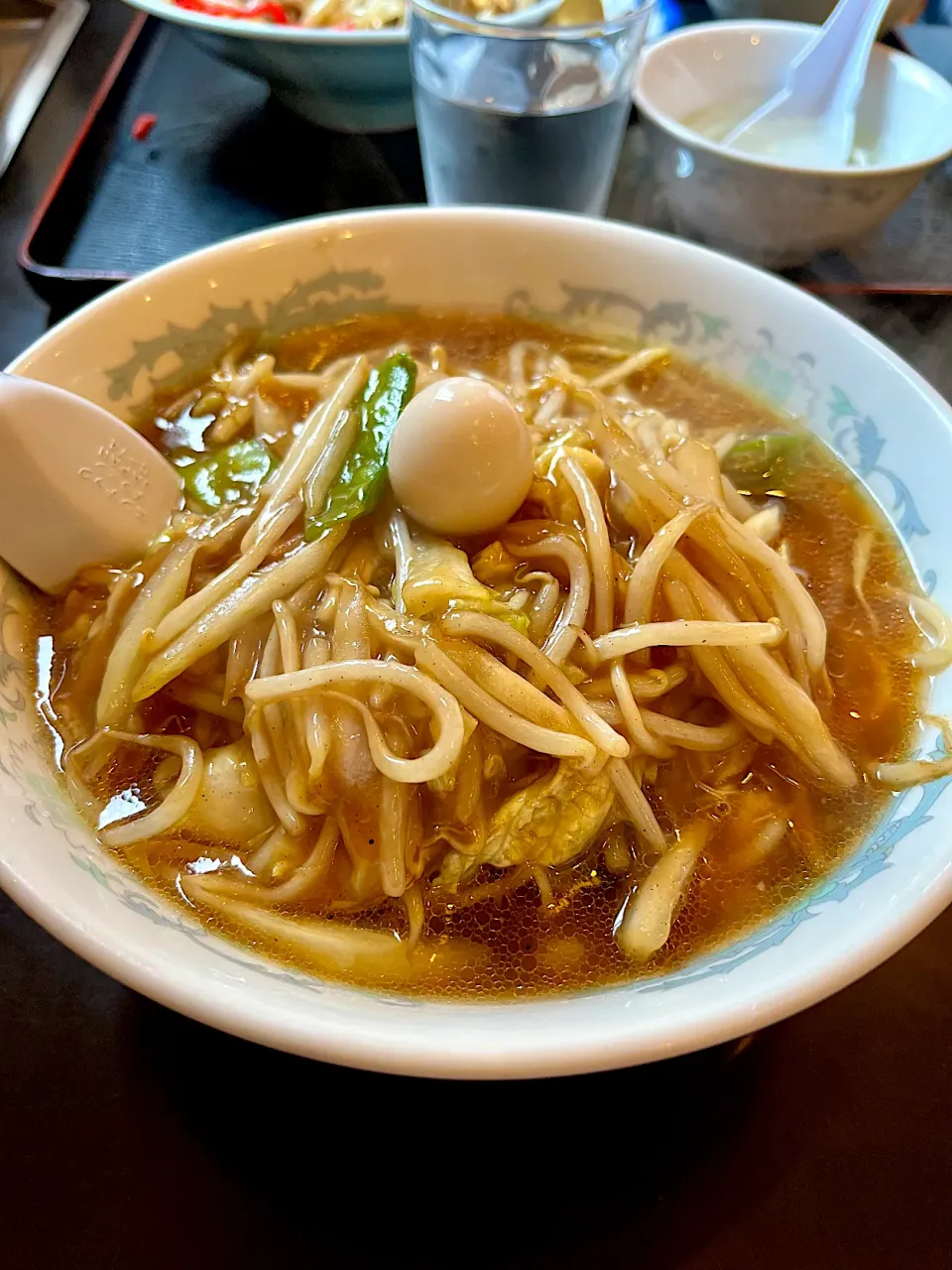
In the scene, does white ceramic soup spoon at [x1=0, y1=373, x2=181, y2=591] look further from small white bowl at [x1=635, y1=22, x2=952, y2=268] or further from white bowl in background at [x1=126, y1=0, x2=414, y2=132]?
small white bowl at [x1=635, y1=22, x2=952, y2=268]

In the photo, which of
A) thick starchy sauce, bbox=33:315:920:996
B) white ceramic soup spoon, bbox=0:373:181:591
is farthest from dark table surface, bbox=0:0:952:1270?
white ceramic soup spoon, bbox=0:373:181:591

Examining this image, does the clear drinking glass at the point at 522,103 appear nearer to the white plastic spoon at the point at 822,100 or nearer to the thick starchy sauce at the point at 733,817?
the white plastic spoon at the point at 822,100

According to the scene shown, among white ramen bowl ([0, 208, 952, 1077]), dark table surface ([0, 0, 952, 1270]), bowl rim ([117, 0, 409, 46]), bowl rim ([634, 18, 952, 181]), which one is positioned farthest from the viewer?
bowl rim ([117, 0, 409, 46])

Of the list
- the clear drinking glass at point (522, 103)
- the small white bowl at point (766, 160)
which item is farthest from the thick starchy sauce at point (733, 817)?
the clear drinking glass at point (522, 103)

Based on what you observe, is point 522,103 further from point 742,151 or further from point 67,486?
point 67,486

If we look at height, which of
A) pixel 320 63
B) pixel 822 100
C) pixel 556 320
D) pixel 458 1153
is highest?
pixel 822 100

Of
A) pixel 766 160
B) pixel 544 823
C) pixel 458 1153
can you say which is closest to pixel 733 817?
pixel 544 823
